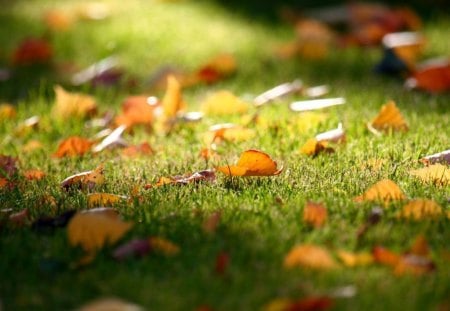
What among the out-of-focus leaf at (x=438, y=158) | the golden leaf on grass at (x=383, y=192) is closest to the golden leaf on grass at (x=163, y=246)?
the golden leaf on grass at (x=383, y=192)

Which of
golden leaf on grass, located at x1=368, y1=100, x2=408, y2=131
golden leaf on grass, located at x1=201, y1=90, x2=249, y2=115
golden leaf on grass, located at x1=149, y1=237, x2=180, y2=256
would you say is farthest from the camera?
golden leaf on grass, located at x1=201, y1=90, x2=249, y2=115

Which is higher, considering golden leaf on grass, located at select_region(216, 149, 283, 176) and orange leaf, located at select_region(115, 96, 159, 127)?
golden leaf on grass, located at select_region(216, 149, 283, 176)

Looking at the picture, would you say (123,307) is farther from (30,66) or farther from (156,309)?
(30,66)

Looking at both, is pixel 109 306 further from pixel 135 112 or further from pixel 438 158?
pixel 135 112

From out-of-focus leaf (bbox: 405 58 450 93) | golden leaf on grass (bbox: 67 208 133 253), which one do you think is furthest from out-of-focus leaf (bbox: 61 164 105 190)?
out-of-focus leaf (bbox: 405 58 450 93)

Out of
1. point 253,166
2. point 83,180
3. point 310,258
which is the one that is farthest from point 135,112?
point 310,258

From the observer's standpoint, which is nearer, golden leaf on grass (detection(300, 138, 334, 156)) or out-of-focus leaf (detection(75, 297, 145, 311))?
out-of-focus leaf (detection(75, 297, 145, 311))

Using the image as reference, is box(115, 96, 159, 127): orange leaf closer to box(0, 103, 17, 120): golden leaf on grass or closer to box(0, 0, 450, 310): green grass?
box(0, 0, 450, 310): green grass
